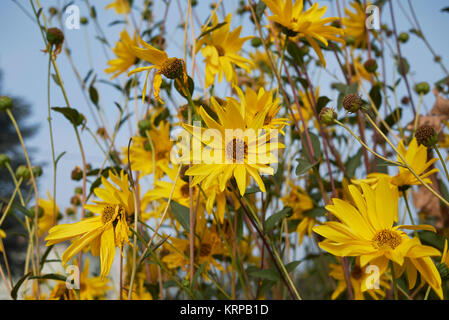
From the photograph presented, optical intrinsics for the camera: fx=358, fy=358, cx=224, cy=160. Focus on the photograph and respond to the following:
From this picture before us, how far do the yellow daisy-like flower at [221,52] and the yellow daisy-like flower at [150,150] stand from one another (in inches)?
8.4

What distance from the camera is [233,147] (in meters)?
0.40

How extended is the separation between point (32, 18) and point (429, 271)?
30.4 inches

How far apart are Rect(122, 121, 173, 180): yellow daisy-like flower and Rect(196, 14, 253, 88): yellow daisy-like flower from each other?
214mm

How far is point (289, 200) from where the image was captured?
78cm

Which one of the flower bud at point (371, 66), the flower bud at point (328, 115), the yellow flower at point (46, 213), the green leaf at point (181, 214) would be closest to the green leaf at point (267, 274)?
the green leaf at point (181, 214)

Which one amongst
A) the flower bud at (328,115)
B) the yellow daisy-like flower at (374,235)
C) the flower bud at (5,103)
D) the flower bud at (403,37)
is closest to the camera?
the yellow daisy-like flower at (374,235)

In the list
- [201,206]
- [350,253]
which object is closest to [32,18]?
[201,206]

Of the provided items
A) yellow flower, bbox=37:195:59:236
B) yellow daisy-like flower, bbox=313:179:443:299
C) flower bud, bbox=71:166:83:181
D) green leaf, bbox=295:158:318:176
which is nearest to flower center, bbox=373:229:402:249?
yellow daisy-like flower, bbox=313:179:443:299

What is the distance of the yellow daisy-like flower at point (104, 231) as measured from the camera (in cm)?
41

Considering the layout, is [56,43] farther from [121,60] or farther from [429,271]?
[429,271]

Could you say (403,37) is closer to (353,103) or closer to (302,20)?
(302,20)

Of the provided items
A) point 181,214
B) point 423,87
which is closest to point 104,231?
point 181,214

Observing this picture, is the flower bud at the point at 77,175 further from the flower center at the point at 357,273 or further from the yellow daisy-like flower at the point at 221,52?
the flower center at the point at 357,273

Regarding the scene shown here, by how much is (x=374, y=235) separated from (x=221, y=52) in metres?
0.41
